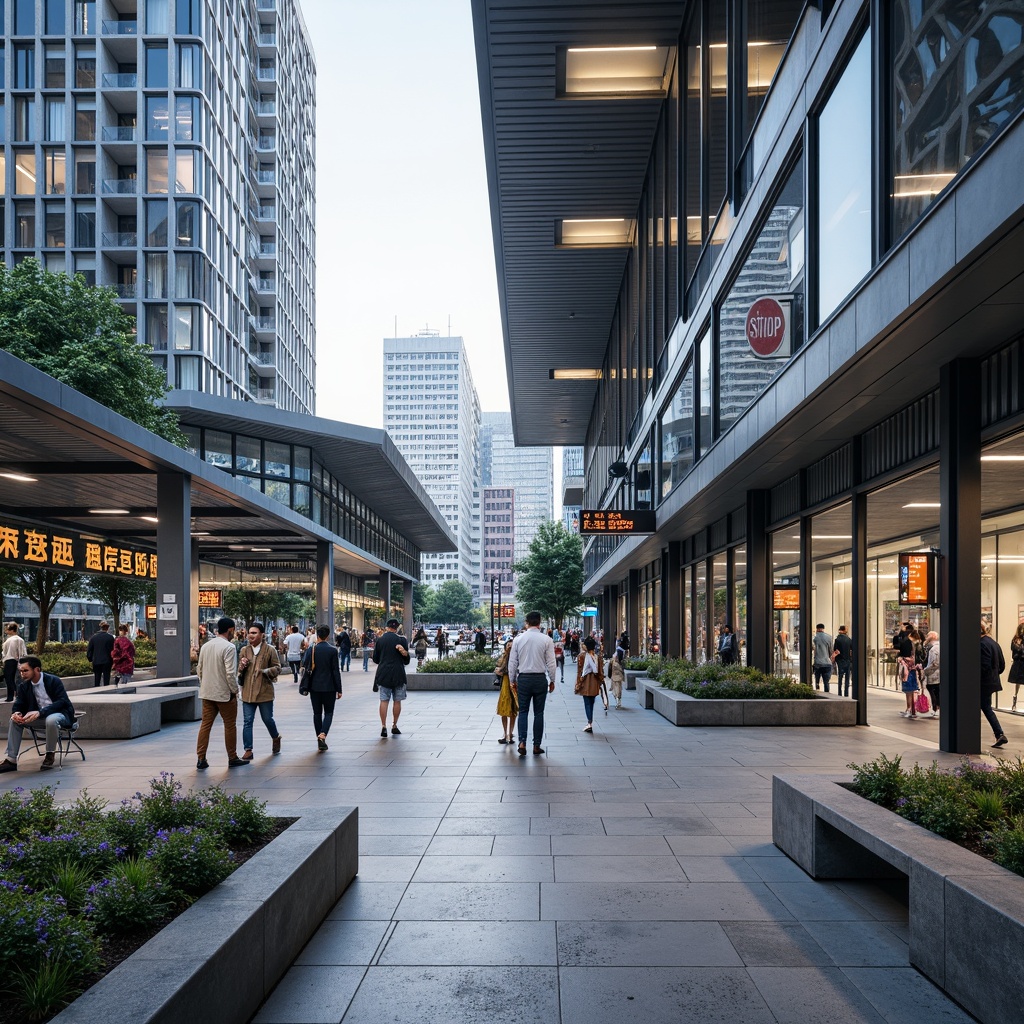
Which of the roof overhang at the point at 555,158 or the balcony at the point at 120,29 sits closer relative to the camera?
the roof overhang at the point at 555,158

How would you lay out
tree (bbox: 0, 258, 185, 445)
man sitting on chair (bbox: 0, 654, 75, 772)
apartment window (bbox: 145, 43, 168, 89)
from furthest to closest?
apartment window (bbox: 145, 43, 168, 89) < tree (bbox: 0, 258, 185, 445) < man sitting on chair (bbox: 0, 654, 75, 772)

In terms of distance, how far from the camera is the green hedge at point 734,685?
16406 mm

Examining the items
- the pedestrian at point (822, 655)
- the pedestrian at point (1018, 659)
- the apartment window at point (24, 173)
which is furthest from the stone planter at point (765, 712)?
the apartment window at point (24, 173)

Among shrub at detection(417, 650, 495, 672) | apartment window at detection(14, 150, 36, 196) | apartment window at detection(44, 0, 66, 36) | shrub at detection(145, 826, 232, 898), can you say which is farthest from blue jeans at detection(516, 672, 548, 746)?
apartment window at detection(44, 0, 66, 36)

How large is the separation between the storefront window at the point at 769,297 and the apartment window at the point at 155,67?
52845 mm

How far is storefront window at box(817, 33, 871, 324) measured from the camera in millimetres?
10773

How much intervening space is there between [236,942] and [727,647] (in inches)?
767

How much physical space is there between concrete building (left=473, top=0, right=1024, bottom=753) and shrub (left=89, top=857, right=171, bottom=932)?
6.97 metres

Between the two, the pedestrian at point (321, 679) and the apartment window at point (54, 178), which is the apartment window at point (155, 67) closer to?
the apartment window at point (54, 178)

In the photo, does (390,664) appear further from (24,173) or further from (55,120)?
(55,120)

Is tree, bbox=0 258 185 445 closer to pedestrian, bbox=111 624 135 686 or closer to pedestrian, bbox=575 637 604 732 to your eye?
pedestrian, bbox=111 624 135 686

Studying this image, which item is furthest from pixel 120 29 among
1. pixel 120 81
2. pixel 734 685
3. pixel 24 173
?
pixel 734 685

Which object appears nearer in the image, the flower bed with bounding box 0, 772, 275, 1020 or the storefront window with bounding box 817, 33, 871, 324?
the flower bed with bounding box 0, 772, 275, 1020

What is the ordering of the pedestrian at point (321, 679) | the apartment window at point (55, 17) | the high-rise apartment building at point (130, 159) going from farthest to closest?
the apartment window at point (55, 17) < the high-rise apartment building at point (130, 159) < the pedestrian at point (321, 679)
